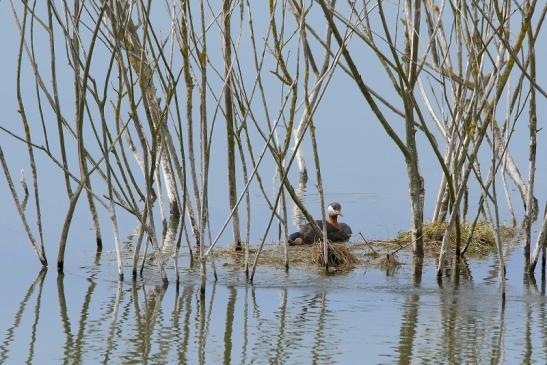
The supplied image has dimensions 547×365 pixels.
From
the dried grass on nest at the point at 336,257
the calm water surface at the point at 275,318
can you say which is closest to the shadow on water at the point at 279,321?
the calm water surface at the point at 275,318

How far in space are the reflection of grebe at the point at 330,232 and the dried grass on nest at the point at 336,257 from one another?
35cm

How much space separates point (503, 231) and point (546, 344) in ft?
17.3

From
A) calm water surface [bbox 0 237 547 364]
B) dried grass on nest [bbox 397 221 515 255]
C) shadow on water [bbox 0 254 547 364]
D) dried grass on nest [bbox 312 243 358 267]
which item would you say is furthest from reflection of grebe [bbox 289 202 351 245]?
shadow on water [bbox 0 254 547 364]

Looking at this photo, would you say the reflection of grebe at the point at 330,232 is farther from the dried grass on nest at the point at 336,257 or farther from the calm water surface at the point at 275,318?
the calm water surface at the point at 275,318

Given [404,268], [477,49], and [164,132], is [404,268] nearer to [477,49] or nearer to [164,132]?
[477,49]

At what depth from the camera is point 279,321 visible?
9758mm

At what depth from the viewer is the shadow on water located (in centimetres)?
870

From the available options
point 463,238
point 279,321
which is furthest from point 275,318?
point 463,238

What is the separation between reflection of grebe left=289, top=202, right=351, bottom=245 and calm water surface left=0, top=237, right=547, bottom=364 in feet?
5.05

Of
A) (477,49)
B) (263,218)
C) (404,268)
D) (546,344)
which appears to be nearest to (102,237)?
(263,218)

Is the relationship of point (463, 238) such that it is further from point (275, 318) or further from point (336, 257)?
point (275, 318)

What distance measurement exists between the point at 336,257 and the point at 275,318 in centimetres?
229

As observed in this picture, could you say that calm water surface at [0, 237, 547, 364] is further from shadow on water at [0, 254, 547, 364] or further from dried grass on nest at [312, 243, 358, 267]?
dried grass on nest at [312, 243, 358, 267]

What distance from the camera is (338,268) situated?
1195cm
